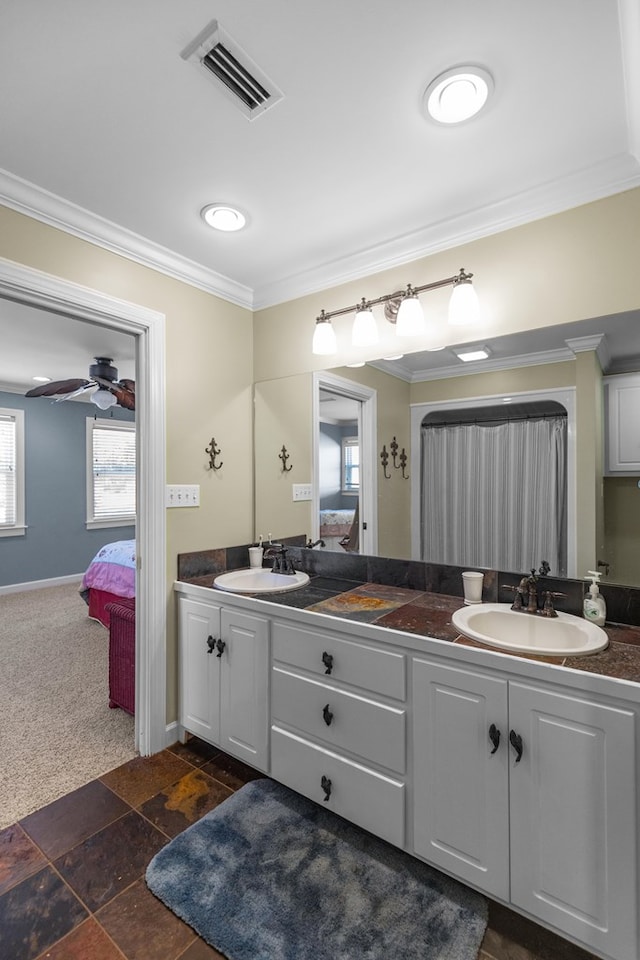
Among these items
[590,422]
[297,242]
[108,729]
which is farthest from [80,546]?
[590,422]

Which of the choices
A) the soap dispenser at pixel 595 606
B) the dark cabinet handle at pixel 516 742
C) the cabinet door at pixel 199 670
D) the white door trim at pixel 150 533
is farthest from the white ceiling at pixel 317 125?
the dark cabinet handle at pixel 516 742

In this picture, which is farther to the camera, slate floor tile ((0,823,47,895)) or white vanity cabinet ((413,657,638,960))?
slate floor tile ((0,823,47,895))

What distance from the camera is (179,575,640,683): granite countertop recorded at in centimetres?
124

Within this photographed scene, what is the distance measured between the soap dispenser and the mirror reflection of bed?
1.07 m

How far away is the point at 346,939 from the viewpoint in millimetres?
1296

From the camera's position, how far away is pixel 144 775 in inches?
81.5

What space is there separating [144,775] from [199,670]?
0.50m

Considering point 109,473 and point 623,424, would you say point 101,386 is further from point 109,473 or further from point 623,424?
point 623,424

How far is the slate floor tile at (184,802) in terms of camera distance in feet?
5.80

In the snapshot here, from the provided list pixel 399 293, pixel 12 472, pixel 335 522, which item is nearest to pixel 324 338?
pixel 399 293

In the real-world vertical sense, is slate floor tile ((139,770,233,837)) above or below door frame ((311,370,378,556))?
below

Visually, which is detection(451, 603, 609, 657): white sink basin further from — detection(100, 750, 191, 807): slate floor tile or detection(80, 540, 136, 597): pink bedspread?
detection(80, 540, 136, 597): pink bedspread

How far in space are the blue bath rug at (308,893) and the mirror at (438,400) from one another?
114cm

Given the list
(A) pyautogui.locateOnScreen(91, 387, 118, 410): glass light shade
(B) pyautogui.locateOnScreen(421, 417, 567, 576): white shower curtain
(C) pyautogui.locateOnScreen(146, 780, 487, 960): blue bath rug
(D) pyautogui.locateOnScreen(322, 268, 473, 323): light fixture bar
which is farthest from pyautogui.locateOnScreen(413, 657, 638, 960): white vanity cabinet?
(A) pyautogui.locateOnScreen(91, 387, 118, 410): glass light shade
